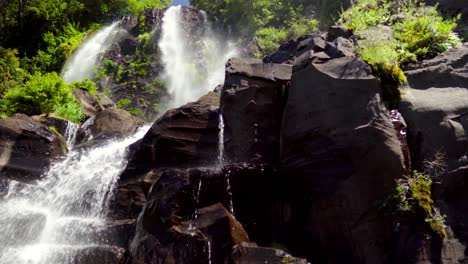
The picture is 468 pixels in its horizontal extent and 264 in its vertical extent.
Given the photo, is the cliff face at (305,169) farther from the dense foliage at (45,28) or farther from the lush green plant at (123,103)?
the dense foliage at (45,28)

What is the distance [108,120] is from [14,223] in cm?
422

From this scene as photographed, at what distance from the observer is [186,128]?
8.74m

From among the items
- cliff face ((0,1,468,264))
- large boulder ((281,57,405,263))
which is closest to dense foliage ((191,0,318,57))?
cliff face ((0,1,468,264))

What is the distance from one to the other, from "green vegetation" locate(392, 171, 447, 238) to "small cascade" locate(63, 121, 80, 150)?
8.51 meters

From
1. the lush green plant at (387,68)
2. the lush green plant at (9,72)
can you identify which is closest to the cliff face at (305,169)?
the lush green plant at (387,68)

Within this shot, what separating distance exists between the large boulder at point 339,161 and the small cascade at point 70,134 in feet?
21.8

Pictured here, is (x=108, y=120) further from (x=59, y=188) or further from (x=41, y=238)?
(x=41, y=238)

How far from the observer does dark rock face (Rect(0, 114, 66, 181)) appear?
10.2 meters

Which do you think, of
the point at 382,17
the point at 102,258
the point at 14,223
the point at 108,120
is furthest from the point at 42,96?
the point at 382,17

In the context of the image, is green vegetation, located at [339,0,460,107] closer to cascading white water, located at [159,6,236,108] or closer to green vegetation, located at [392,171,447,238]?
green vegetation, located at [392,171,447,238]

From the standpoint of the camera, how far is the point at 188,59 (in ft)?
65.0

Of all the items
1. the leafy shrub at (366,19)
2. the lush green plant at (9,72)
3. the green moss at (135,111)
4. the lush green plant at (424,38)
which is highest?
the lush green plant at (9,72)

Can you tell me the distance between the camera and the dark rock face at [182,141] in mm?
8508

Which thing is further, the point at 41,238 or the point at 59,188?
the point at 59,188
